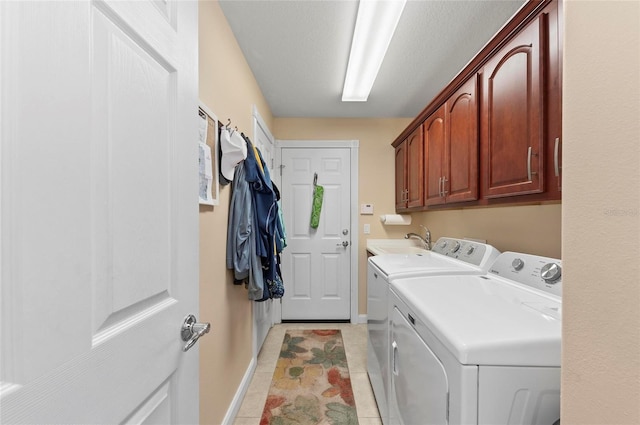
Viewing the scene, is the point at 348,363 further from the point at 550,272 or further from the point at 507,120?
the point at 507,120

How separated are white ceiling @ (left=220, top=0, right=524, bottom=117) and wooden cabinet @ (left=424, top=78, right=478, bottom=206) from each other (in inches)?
14.6

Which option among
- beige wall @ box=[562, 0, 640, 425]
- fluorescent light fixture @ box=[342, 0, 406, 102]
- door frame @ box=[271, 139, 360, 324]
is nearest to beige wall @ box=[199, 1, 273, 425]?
fluorescent light fixture @ box=[342, 0, 406, 102]

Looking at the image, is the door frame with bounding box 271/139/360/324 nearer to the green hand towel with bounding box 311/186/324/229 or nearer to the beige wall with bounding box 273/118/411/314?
the beige wall with bounding box 273/118/411/314

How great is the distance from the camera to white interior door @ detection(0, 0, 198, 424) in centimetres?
33

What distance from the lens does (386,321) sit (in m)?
1.45

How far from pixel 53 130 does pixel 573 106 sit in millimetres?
783

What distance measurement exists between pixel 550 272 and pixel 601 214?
0.95 meters

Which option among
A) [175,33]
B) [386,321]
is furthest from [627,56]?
[386,321]

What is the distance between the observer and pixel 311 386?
1934 mm

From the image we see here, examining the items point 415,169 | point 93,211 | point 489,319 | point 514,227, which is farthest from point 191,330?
point 415,169

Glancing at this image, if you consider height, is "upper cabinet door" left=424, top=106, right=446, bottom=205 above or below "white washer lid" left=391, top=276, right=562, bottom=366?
above

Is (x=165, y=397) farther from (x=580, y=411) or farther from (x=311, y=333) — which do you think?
(x=311, y=333)

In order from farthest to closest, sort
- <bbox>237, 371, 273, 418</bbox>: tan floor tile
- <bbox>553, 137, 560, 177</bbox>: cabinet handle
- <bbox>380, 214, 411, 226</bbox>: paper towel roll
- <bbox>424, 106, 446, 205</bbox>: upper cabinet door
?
<bbox>380, 214, 411, 226</bbox>: paper towel roll < <bbox>424, 106, 446, 205</bbox>: upper cabinet door < <bbox>237, 371, 273, 418</bbox>: tan floor tile < <bbox>553, 137, 560, 177</bbox>: cabinet handle

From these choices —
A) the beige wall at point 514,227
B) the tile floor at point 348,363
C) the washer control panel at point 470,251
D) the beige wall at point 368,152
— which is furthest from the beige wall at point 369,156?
the washer control panel at point 470,251
